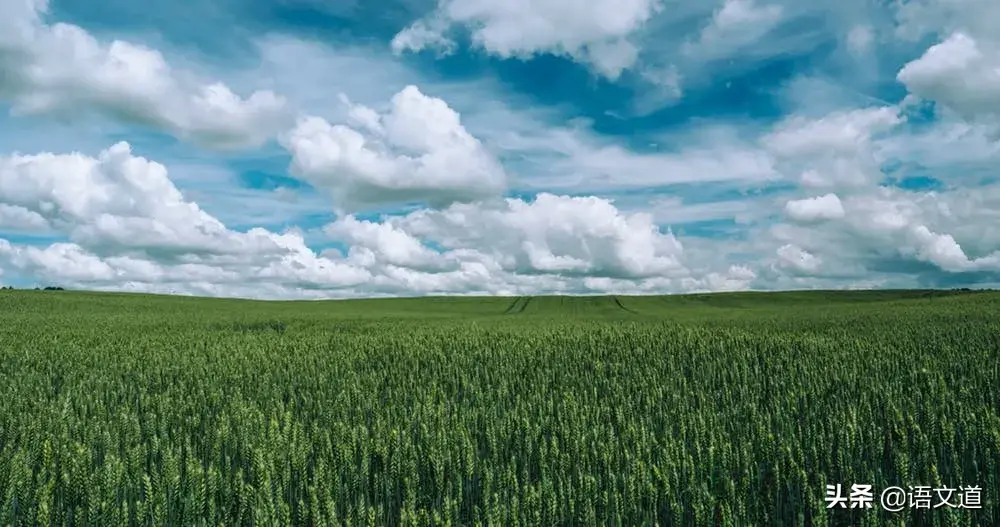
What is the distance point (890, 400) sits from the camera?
26.2 feet

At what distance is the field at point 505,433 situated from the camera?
4.78 meters

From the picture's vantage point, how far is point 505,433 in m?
6.66

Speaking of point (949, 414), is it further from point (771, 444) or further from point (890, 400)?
point (771, 444)

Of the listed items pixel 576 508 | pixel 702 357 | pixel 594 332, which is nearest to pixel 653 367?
pixel 702 357

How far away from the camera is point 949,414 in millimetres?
7297

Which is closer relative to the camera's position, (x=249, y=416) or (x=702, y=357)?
(x=249, y=416)

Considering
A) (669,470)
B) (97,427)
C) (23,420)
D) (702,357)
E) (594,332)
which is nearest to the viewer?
(669,470)

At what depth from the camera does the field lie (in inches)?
188

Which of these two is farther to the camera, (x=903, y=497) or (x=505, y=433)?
(x=505, y=433)

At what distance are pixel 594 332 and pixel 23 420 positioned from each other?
554 inches

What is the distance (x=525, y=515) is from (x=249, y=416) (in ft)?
14.3

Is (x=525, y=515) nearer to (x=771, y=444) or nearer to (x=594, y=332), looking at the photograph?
(x=771, y=444)

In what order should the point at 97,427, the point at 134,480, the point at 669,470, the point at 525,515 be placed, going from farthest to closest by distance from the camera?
the point at 97,427
the point at 134,480
the point at 669,470
the point at 525,515

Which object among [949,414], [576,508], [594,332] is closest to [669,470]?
[576,508]
